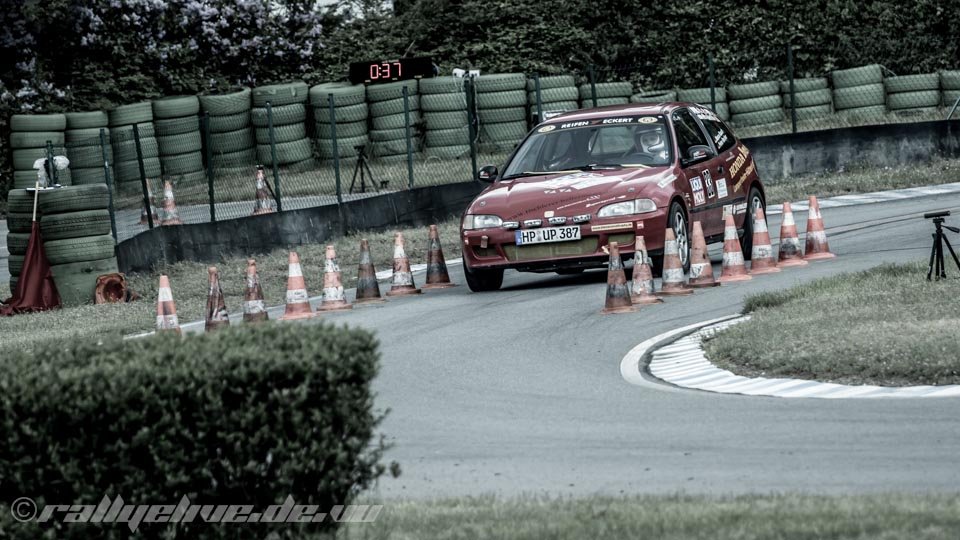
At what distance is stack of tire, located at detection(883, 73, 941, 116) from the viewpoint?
29297 mm

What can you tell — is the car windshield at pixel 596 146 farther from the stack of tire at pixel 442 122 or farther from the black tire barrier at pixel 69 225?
the stack of tire at pixel 442 122

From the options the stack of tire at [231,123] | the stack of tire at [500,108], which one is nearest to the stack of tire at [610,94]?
the stack of tire at [500,108]

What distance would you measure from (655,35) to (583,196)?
2227 cm

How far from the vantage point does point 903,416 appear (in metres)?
7.95

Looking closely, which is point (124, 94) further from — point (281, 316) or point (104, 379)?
point (104, 379)

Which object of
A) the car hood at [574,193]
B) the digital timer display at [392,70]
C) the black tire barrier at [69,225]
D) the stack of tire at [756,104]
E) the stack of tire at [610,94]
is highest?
the digital timer display at [392,70]

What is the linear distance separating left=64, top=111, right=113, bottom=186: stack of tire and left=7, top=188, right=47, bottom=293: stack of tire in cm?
247

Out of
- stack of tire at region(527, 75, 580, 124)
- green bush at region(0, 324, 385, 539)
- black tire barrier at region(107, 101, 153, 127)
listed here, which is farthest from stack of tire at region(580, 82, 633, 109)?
green bush at region(0, 324, 385, 539)

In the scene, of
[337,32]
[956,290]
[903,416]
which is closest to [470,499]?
[903,416]

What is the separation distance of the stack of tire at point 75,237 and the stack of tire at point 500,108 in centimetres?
1307

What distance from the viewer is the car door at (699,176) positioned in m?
14.9

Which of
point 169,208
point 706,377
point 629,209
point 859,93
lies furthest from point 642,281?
point 859,93

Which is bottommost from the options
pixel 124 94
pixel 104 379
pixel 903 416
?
A: pixel 903 416

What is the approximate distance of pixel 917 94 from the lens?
29.3 meters
